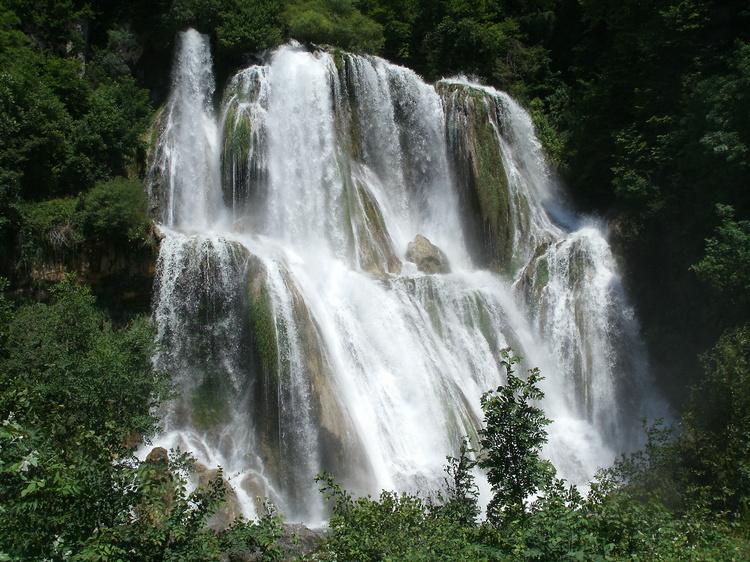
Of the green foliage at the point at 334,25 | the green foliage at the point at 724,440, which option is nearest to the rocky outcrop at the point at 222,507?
the green foliage at the point at 724,440

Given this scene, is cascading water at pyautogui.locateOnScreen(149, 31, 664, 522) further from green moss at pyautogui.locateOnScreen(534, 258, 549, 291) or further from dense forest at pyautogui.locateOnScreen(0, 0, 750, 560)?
dense forest at pyautogui.locateOnScreen(0, 0, 750, 560)

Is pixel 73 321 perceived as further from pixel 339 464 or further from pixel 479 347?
pixel 479 347

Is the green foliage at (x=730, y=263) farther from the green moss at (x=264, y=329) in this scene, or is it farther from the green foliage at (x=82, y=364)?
the green foliage at (x=82, y=364)

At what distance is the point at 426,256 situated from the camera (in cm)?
2067

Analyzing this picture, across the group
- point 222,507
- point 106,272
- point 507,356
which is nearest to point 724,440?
point 507,356

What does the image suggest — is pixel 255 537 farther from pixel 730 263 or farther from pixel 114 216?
pixel 114 216

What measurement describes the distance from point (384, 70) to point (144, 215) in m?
11.8

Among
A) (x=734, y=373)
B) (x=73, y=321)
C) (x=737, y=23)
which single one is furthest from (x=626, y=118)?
(x=73, y=321)

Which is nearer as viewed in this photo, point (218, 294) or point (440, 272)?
point (218, 294)

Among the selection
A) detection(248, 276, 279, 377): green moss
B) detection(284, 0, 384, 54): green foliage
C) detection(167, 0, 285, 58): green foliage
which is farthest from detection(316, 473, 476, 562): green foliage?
detection(284, 0, 384, 54): green foliage

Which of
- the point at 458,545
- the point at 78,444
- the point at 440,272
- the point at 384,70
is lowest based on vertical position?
the point at 458,545

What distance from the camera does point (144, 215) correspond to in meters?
16.6

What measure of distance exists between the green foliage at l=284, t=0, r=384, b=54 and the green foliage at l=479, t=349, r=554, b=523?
22.1 metres

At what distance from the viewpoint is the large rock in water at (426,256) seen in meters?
20.5
